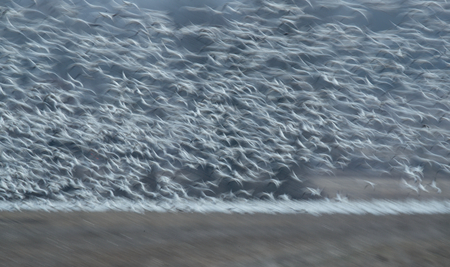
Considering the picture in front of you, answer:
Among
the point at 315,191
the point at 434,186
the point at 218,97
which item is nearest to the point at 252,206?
the point at 315,191

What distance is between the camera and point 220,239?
10.00ft

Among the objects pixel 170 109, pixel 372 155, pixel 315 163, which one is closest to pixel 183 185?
pixel 170 109

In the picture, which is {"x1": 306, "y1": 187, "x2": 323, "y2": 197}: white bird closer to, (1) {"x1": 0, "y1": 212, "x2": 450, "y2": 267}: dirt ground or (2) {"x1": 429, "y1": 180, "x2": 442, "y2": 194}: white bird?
(1) {"x1": 0, "y1": 212, "x2": 450, "y2": 267}: dirt ground

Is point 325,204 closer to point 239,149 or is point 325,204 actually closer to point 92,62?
point 239,149

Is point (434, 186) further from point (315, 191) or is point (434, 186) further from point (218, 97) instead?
point (218, 97)

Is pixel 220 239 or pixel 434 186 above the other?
pixel 434 186

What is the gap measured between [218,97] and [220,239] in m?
1.08

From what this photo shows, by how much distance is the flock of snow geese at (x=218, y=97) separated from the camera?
3.37 meters

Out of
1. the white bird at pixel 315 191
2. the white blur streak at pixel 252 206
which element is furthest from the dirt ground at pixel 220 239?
the white bird at pixel 315 191

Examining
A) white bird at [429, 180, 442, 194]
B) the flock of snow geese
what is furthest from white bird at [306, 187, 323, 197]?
white bird at [429, 180, 442, 194]

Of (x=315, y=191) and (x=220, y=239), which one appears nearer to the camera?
(x=220, y=239)

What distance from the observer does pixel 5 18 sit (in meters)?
3.44

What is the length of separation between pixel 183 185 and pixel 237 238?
2.39 feet

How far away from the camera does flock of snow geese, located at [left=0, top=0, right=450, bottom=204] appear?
3369 millimetres
